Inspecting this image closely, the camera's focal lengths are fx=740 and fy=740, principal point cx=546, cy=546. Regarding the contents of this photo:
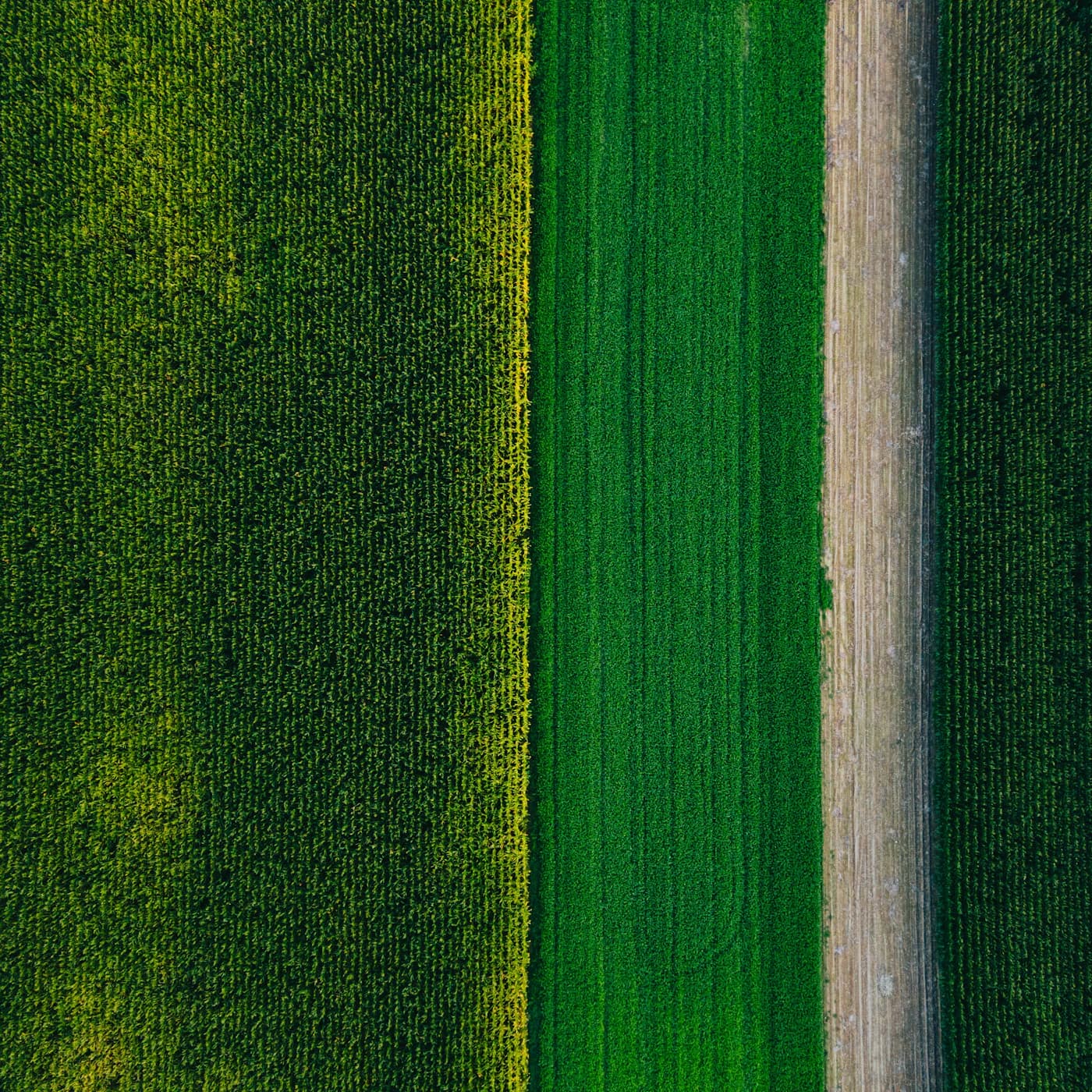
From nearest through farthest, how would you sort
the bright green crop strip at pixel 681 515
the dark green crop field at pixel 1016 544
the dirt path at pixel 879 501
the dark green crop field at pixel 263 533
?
the dark green crop field at pixel 263 533 < the dark green crop field at pixel 1016 544 < the bright green crop strip at pixel 681 515 < the dirt path at pixel 879 501

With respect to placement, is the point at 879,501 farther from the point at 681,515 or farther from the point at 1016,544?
the point at 681,515

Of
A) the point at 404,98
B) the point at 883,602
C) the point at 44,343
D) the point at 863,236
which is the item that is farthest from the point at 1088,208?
the point at 44,343

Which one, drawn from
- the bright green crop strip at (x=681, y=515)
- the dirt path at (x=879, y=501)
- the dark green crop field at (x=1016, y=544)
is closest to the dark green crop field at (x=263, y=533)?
the bright green crop strip at (x=681, y=515)

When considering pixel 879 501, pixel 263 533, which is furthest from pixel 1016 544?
pixel 263 533

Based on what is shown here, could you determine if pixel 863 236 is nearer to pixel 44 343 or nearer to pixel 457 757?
pixel 457 757

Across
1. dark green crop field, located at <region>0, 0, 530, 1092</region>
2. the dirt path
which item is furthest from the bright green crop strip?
dark green crop field, located at <region>0, 0, 530, 1092</region>

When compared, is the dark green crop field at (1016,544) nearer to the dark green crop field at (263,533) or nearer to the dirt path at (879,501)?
the dirt path at (879,501)

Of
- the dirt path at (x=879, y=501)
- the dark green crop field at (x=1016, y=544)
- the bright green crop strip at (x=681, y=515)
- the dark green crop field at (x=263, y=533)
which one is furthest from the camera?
the dirt path at (x=879, y=501)
